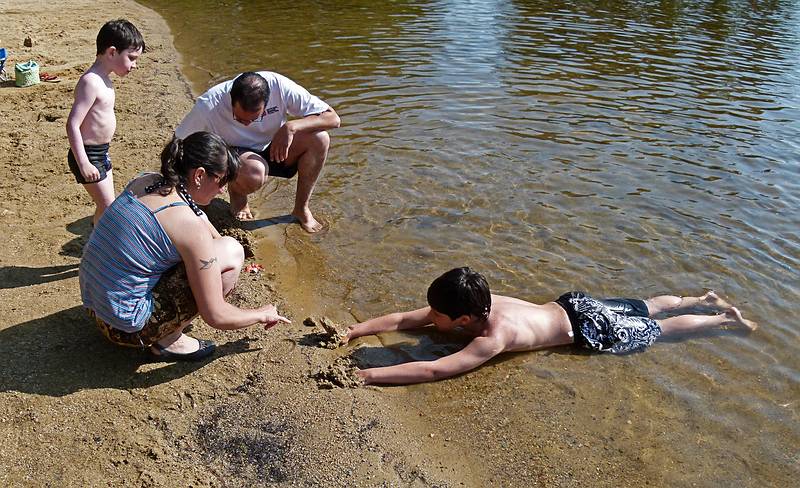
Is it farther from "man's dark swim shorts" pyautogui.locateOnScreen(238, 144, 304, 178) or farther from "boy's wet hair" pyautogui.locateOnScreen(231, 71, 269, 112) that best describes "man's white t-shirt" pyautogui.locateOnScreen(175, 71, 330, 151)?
"boy's wet hair" pyautogui.locateOnScreen(231, 71, 269, 112)

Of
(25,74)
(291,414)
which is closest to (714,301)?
(291,414)

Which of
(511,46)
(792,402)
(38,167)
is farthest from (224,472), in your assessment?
(511,46)

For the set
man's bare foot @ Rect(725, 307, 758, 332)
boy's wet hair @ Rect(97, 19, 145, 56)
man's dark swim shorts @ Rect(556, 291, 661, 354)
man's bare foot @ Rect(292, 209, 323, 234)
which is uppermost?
boy's wet hair @ Rect(97, 19, 145, 56)

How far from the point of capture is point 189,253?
10.4 feet

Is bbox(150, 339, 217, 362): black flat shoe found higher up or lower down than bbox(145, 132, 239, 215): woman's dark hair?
lower down

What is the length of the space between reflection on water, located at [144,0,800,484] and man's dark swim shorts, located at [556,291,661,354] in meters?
0.14

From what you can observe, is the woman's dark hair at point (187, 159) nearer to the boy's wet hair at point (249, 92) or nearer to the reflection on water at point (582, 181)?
the boy's wet hair at point (249, 92)

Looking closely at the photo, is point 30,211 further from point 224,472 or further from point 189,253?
point 224,472

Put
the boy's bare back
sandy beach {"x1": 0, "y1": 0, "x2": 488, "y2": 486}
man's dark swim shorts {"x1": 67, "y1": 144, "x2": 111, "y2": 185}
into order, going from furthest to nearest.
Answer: man's dark swim shorts {"x1": 67, "y1": 144, "x2": 111, "y2": 185}
the boy's bare back
sandy beach {"x1": 0, "y1": 0, "x2": 488, "y2": 486}

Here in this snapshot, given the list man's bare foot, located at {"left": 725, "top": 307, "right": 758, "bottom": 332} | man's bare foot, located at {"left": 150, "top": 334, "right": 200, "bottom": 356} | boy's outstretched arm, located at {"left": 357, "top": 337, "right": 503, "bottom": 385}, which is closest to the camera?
man's bare foot, located at {"left": 150, "top": 334, "right": 200, "bottom": 356}

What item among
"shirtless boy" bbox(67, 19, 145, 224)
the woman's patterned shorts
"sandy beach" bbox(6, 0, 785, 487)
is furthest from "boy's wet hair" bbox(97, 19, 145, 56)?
the woman's patterned shorts

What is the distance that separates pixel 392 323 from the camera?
4.29 m

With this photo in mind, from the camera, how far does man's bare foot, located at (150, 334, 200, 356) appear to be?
3.66 metres

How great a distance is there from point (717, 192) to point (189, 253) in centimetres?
524
